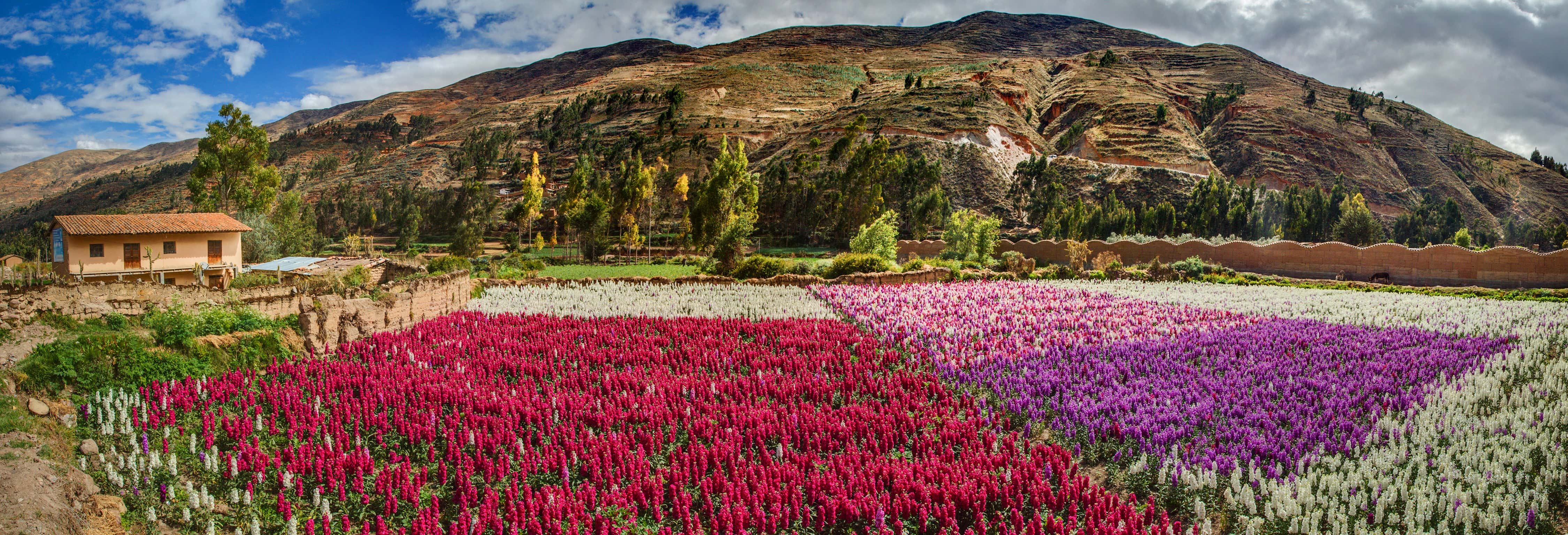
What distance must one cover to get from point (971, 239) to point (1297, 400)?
2090 cm

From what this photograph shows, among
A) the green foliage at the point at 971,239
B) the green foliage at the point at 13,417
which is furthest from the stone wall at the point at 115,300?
the green foliage at the point at 971,239

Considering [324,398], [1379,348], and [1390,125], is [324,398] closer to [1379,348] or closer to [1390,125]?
[1379,348]

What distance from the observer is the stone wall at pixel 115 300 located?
1055cm

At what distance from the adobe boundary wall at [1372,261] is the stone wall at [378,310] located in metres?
21.0

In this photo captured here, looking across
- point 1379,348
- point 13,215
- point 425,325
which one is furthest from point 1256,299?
point 13,215

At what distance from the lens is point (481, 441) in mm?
7277

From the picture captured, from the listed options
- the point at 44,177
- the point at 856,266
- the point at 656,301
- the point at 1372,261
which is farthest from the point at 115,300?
the point at 44,177

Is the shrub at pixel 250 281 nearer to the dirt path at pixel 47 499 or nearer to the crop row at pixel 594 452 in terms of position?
the crop row at pixel 594 452

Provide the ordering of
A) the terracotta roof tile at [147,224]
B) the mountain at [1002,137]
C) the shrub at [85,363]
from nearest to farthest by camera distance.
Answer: the shrub at [85,363], the terracotta roof tile at [147,224], the mountain at [1002,137]

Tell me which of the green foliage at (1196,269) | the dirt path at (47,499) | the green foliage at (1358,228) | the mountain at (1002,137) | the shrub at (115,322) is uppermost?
the mountain at (1002,137)

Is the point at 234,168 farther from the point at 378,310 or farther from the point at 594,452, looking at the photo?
the point at 594,452

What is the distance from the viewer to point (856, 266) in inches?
844

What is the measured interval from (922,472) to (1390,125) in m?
127

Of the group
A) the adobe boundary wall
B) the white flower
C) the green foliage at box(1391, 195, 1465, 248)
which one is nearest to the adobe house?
the white flower
